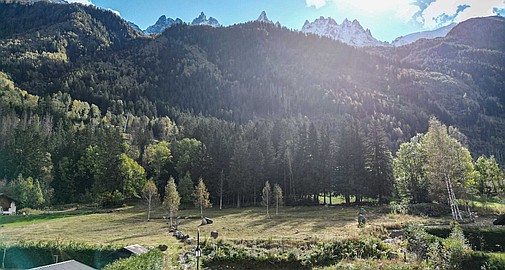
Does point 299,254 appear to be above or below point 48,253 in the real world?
above

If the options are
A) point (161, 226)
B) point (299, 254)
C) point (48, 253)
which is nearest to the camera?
point (299, 254)

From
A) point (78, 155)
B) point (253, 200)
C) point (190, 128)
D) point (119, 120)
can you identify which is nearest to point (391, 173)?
point (253, 200)

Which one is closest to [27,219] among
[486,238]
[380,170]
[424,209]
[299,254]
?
[299,254]

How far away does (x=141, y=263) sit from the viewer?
2025 centimetres

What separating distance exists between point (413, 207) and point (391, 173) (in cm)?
1365

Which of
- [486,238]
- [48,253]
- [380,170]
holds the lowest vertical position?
[48,253]

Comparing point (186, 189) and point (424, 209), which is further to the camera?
point (186, 189)

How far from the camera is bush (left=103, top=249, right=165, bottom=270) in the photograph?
18844 mm

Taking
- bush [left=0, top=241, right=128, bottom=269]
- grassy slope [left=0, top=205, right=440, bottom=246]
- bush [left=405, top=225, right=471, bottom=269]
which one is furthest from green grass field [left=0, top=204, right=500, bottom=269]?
bush [left=405, top=225, right=471, bottom=269]

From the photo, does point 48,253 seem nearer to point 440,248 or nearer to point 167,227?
point 167,227

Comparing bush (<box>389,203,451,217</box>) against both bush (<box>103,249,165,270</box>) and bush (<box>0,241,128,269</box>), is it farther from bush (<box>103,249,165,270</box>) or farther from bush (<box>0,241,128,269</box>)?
bush (<box>0,241,128,269</box>)

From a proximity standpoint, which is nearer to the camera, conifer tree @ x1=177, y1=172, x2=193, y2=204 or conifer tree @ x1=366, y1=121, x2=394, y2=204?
conifer tree @ x1=366, y1=121, x2=394, y2=204

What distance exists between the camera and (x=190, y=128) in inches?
4190

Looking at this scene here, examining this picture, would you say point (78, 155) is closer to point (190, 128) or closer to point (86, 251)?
point (190, 128)
